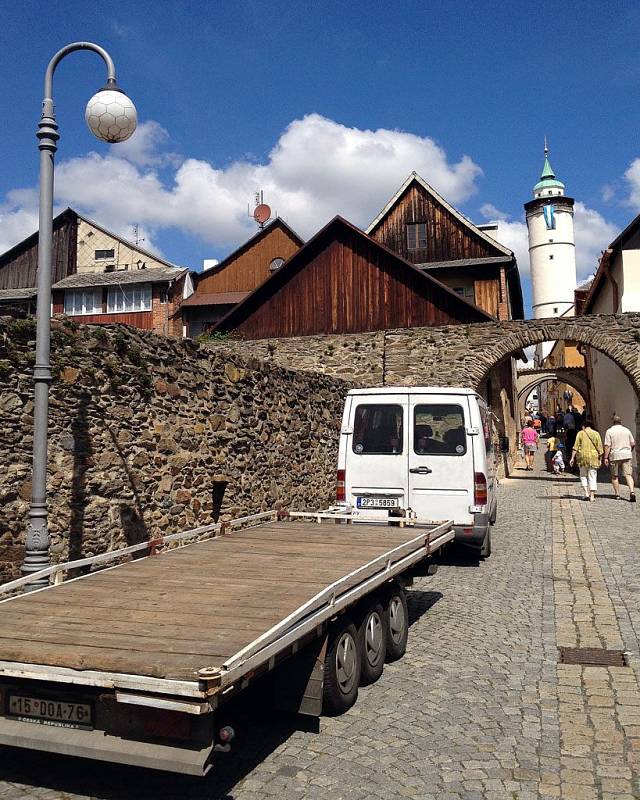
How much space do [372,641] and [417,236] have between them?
979 inches

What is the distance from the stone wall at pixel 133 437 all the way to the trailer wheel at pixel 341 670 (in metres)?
3.22

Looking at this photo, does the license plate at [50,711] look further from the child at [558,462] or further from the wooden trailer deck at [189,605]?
the child at [558,462]

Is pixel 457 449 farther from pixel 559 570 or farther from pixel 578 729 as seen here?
pixel 578 729

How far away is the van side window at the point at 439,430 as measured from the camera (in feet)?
28.8

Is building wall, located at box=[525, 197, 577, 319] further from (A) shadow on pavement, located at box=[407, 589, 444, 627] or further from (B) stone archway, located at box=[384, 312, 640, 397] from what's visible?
(A) shadow on pavement, located at box=[407, 589, 444, 627]

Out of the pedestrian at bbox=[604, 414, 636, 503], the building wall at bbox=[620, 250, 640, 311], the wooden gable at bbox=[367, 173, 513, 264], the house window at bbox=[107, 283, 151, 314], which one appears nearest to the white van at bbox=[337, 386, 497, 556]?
the pedestrian at bbox=[604, 414, 636, 503]

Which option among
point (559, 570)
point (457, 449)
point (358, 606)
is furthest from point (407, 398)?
point (358, 606)

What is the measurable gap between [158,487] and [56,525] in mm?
1646

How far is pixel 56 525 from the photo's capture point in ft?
21.9

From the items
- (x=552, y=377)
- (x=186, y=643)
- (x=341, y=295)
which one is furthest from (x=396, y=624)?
(x=552, y=377)

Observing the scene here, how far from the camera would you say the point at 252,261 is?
36250 millimetres

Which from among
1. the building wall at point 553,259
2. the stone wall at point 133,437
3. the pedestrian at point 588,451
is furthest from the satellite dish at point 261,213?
the building wall at point 553,259

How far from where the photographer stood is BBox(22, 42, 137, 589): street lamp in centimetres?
523

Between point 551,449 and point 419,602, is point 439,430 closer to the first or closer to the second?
point 419,602
